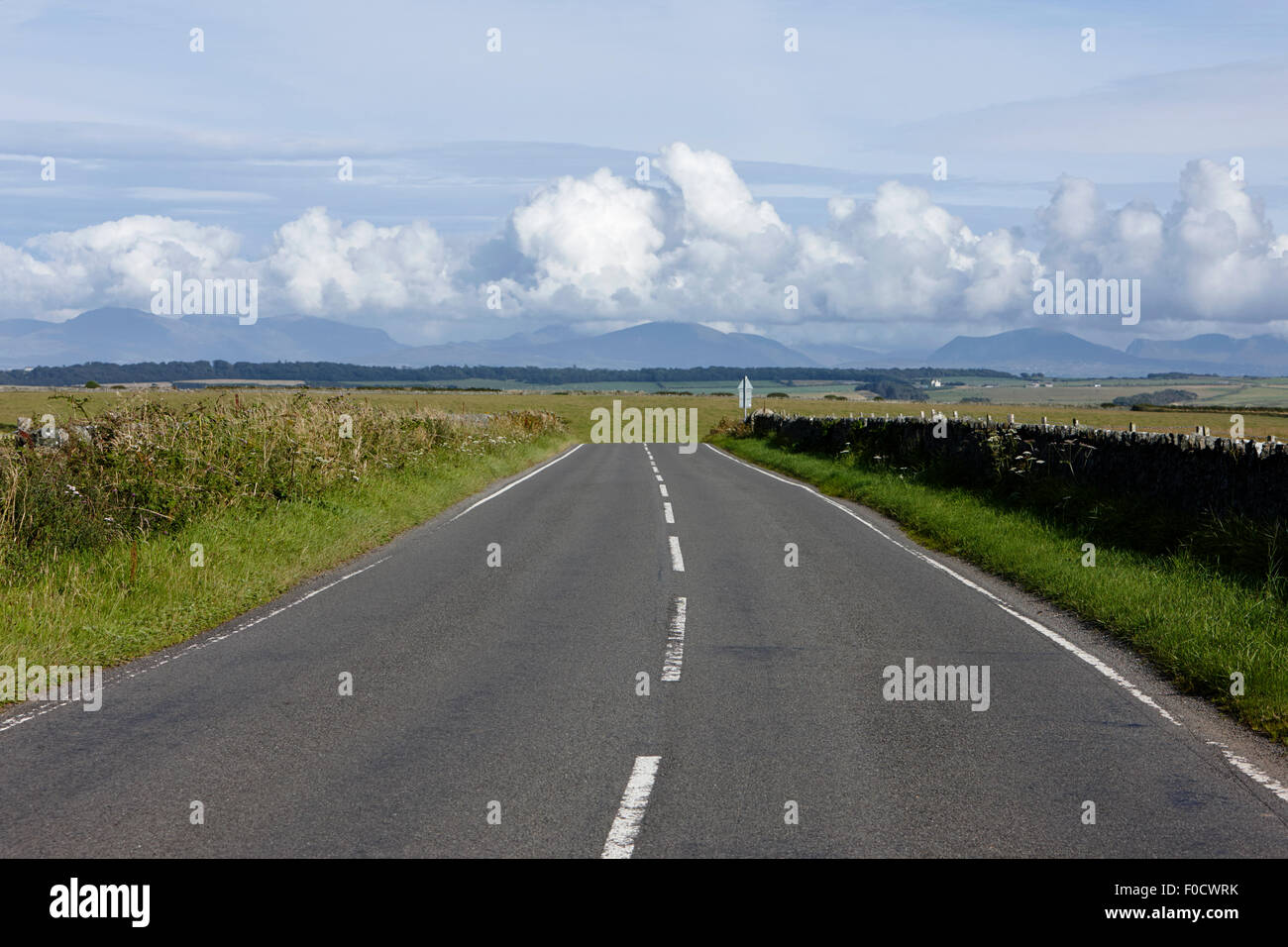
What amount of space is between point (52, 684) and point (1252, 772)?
7.89 metres

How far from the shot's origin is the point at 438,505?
67.3 ft

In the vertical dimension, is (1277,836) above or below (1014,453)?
below

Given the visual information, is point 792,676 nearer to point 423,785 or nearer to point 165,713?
point 423,785

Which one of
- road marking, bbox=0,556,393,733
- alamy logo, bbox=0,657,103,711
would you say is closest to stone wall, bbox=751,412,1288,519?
road marking, bbox=0,556,393,733

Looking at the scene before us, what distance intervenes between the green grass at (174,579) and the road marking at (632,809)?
5.01m

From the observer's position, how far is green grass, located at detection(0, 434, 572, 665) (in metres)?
8.53

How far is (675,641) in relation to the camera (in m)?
8.88

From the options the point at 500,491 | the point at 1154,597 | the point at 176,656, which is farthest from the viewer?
the point at 500,491

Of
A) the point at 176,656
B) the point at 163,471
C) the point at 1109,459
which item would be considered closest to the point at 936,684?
the point at 176,656

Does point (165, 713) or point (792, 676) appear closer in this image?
point (165, 713)

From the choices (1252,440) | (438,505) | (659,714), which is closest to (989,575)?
(1252,440)

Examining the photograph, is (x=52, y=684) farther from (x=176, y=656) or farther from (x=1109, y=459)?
(x=1109, y=459)

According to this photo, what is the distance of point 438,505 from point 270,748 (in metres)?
14.6
